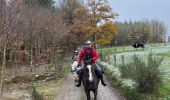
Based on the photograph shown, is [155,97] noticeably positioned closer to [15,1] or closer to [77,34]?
[15,1]

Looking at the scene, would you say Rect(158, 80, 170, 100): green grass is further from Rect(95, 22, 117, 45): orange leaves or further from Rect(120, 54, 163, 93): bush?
Rect(95, 22, 117, 45): orange leaves

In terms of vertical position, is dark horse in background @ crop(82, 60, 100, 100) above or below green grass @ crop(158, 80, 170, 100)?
above

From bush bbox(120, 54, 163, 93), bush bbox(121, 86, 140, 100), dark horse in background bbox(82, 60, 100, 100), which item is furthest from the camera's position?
bush bbox(120, 54, 163, 93)

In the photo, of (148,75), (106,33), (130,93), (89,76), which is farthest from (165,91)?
(106,33)

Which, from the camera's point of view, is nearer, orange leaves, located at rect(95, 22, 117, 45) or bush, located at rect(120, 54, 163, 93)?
bush, located at rect(120, 54, 163, 93)

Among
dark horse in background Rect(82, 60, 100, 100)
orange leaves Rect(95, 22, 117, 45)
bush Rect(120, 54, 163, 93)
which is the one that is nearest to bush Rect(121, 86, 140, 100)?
bush Rect(120, 54, 163, 93)

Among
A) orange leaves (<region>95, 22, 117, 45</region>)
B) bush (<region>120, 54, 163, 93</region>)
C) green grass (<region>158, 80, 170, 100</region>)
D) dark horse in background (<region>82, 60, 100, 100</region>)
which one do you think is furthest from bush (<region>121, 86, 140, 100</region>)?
orange leaves (<region>95, 22, 117, 45</region>)

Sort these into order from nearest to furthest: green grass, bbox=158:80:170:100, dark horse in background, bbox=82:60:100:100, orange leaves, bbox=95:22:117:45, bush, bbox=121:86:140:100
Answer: green grass, bbox=158:80:170:100
bush, bbox=121:86:140:100
dark horse in background, bbox=82:60:100:100
orange leaves, bbox=95:22:117:45

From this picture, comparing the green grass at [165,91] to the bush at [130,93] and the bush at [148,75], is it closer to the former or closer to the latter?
the bush at [148,75]

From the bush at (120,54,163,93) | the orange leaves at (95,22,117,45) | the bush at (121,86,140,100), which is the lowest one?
the bush at (121,86,140,100)

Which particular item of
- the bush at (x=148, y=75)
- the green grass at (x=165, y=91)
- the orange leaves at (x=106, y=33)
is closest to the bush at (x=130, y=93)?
the bush at (x=148, y=75)

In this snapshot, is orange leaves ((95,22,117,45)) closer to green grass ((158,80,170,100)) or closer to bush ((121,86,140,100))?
bush ((121,86,140,100))

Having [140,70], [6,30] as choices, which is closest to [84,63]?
[140,70]

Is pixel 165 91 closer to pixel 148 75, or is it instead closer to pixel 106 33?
pixel 148 75
